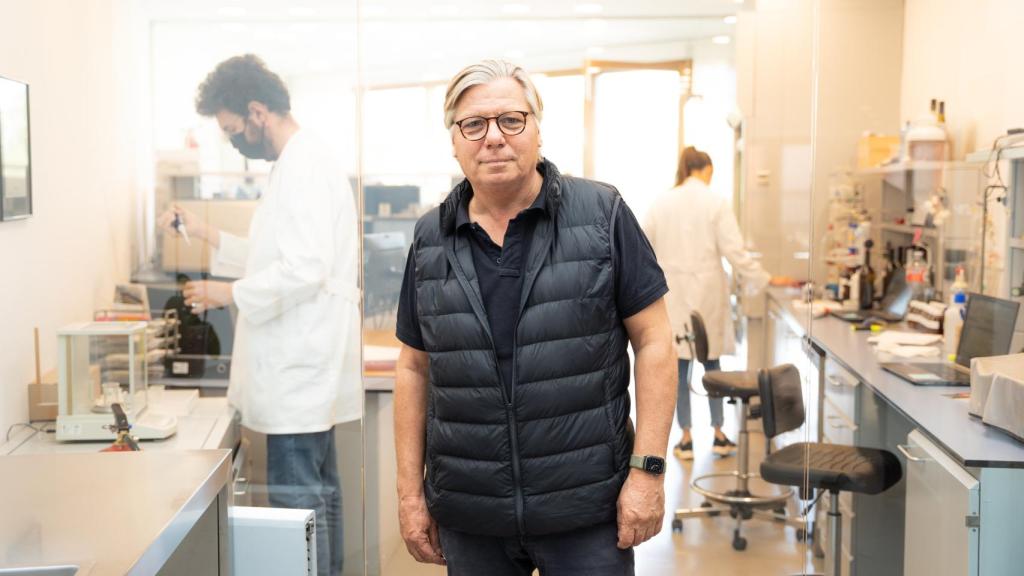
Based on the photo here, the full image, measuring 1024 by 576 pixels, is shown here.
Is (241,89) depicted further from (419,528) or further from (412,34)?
(419,528)

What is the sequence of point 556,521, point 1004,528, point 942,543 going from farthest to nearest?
1. point 942,543
2. point 1004,528
3. point 556,521

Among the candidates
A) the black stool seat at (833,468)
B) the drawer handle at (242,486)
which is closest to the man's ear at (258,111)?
the drawer handle at (242,486)

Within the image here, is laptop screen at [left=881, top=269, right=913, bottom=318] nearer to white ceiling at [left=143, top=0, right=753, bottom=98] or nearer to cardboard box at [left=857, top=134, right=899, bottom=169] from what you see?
cardboard box at [left=857, top=134, right=899, bottom=169]

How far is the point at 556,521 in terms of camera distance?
1.79m

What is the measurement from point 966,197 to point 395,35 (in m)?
1.75

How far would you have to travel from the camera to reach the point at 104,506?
147 cm

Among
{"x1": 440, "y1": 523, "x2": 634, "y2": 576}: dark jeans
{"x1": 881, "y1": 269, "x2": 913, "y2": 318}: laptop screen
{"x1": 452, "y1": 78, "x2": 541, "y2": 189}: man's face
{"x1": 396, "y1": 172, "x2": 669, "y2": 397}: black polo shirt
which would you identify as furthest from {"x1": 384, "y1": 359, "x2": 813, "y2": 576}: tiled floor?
{"x1": 452, "y1": 78, "x2": 541, "y2": 189}: man's face

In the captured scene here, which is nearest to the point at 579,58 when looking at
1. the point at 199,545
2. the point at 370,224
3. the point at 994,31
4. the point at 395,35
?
the point at 395,35

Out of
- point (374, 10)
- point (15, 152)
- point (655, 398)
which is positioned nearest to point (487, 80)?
point (655, 398)

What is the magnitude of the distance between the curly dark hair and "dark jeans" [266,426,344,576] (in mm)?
987

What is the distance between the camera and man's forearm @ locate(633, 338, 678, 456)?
5.97ft

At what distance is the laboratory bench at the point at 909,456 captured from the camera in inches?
89.4

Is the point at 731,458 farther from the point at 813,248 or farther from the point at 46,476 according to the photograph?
the point at 46,476

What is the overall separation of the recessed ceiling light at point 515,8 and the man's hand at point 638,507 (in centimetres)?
168
